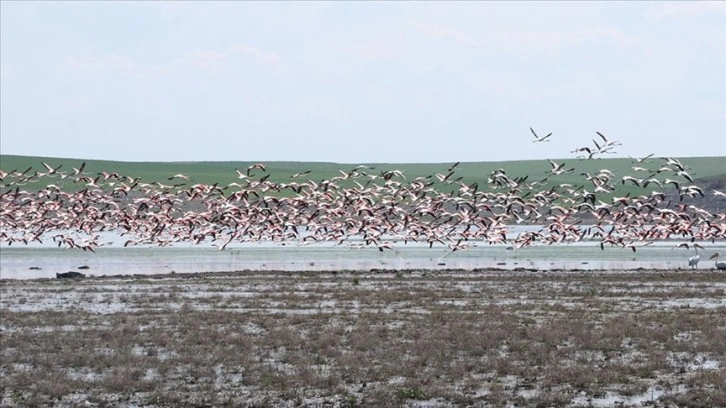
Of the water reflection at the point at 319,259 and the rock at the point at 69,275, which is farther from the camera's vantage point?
the water reflection at the point at 319,259

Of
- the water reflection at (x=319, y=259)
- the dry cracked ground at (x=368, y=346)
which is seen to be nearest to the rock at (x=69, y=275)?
the water reflection at (x=319, y=259)

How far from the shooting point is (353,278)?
50.6 meters

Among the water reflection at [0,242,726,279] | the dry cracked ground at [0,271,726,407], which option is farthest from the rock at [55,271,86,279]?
the dry cracked ground at [0,271,726,407]

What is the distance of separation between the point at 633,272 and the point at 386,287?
14834mm

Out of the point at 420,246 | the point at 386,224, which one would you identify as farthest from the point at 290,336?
the point at 420,246

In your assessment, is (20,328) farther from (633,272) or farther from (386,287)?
(633,272)

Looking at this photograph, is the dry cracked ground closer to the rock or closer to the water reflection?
the rock

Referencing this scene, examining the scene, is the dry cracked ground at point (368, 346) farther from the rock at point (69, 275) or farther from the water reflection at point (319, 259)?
the water reflection at point (319, 259)

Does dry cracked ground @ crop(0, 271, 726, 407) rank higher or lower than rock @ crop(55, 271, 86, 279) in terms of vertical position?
higher

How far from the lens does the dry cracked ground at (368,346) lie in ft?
68.9

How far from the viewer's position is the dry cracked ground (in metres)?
21.0

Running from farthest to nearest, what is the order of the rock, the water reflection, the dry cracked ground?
1. the water reflection
2. the rock
3. the dry cracked ground

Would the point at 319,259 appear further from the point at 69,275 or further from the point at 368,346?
the point at 368,346

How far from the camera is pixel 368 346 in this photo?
2686 cm
